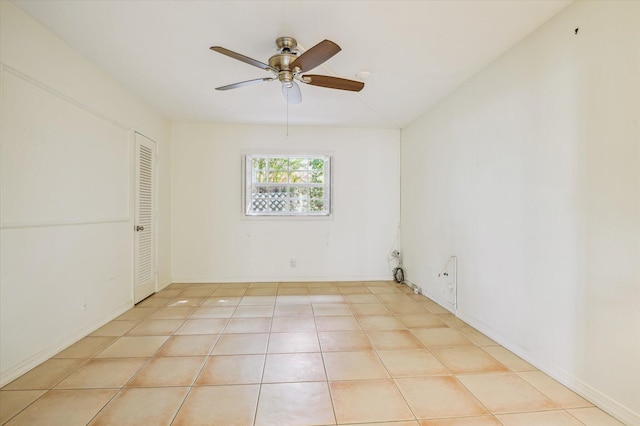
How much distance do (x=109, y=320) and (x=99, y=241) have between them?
2.75ft

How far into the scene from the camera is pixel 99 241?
9.36ft

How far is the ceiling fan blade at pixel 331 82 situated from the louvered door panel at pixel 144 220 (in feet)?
7.87

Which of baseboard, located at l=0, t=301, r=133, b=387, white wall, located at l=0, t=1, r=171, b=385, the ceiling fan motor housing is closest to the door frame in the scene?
white wall, located at l=0, t=1, r=171, b=385

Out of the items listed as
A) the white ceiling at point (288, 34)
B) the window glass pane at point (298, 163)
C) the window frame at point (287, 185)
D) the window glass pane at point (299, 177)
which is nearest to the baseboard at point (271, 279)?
the window frame at point (287, 185)

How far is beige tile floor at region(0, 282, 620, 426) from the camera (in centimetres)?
166

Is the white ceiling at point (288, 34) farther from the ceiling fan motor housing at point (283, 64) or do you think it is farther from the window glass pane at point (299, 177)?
the window glass pane at point (299, 177)

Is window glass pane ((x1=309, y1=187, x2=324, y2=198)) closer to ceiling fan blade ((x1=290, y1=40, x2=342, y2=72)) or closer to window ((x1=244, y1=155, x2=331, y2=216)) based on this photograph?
window ((x1=244, y1=155, x2=331, y2=216))

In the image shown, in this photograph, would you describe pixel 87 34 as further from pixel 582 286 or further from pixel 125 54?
pixel 582 286

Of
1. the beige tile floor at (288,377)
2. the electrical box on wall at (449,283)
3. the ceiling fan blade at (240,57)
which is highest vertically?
the ceiling fan blade at (240,57)

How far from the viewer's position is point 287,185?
4.79m

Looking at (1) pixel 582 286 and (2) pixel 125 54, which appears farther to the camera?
(2) pixel 125 54

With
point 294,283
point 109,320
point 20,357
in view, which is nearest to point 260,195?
point 294,283

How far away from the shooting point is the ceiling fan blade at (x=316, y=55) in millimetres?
1892

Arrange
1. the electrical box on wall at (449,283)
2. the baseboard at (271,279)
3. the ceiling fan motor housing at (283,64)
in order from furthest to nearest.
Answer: the baseboard at (271,279) < the electrical box on wall at (449,283) < the ceiling fan motor housing at (283,64)
